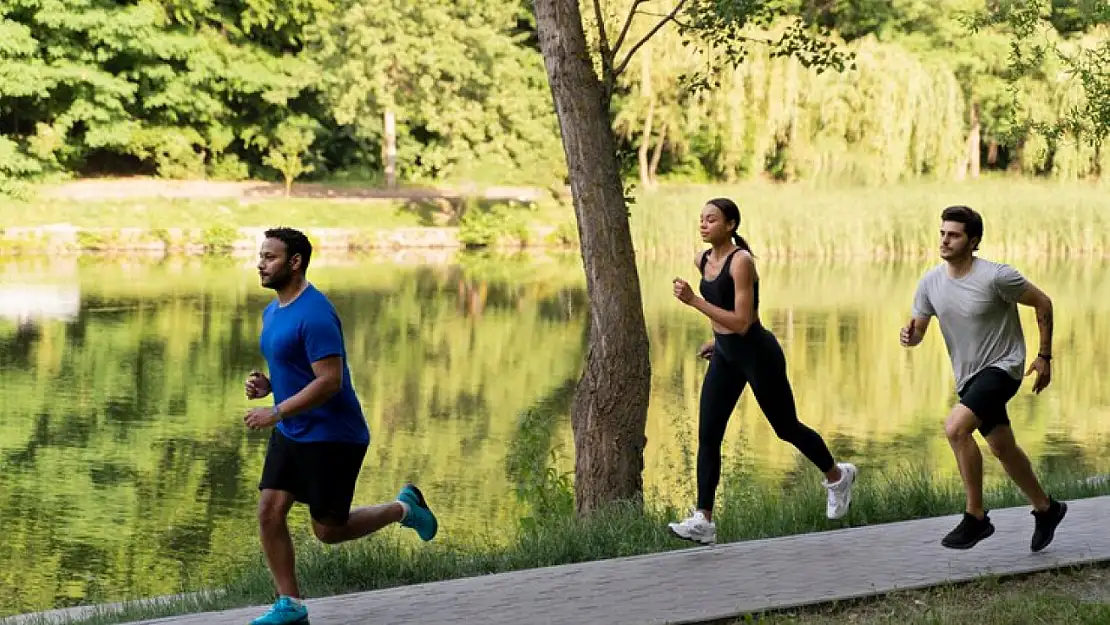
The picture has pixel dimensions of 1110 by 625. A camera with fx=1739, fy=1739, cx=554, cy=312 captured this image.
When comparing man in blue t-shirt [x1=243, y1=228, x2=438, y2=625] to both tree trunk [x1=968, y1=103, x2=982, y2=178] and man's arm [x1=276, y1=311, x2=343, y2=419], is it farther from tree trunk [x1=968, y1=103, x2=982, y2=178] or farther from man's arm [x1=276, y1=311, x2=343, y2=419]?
tree trunk [x1=968, y1=103, x2=982, y2=178]

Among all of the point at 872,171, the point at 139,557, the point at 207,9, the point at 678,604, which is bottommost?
the point at 139,557

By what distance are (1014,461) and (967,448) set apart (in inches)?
13.3

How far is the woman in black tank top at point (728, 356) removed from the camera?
8039 mm

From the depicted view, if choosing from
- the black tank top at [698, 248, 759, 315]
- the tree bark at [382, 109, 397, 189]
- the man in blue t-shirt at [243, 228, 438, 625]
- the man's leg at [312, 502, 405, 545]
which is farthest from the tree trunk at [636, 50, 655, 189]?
the man in blue t-shirt at [243, 228, 438, 625]

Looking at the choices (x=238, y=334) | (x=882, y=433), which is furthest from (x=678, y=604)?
(x=238, y=334)

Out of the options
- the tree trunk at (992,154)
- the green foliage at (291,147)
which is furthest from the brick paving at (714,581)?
the tree trunk at (992,154)

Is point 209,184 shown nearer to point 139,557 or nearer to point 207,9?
point 207,9

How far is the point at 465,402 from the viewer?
2002cm

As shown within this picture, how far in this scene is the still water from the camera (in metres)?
13.4

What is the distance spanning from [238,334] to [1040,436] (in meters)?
12.1

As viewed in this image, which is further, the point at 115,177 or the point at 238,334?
the point at 115,177

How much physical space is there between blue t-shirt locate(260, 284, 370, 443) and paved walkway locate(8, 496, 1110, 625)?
29.5 inches

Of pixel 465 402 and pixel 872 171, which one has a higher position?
pixel 872 171

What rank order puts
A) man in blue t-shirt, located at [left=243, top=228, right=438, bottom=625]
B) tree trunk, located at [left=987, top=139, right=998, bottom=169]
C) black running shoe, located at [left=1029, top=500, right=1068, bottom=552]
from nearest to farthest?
man in blue t-shirt, located at [left=243, top=228, right=438, bottom=625] → black running shoe, located at [left=1029, top=500, right=1068, bottom=552] → tree trunk, located at [left=987, top=139, right=998, bottom=169]
